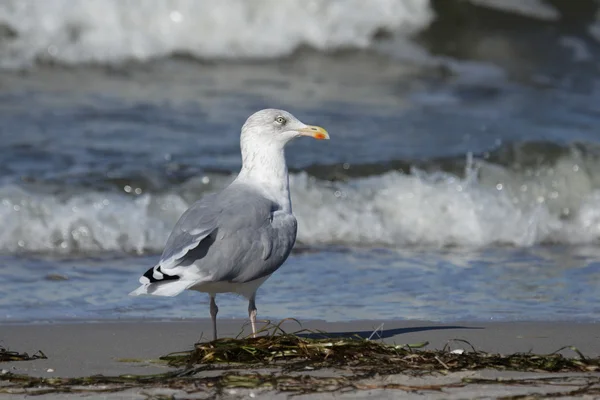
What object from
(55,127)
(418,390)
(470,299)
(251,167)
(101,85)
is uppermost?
(101,85)

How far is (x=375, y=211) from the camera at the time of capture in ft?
26.9

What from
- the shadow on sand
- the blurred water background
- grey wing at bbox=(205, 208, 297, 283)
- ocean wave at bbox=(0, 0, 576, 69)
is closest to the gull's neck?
grey wing at bbox=(205, 208, 297, 283)

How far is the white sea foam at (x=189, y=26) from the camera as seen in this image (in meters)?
12.8

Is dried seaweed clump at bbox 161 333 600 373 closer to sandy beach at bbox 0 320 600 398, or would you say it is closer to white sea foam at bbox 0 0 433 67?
sandy beach at bbox 0 320 600 398

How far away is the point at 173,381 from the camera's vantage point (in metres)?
3.46

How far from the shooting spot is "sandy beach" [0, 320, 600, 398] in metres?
3.33

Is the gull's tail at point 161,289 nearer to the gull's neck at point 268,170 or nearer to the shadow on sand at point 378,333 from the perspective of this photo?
the shadow on sand at point 378,333

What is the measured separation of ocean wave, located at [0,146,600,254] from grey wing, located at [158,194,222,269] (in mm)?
3108

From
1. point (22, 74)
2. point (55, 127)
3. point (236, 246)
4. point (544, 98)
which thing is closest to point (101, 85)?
point (22, 74)

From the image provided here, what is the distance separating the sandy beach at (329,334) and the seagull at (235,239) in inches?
12.5

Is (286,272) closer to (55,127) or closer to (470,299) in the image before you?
(470,299)

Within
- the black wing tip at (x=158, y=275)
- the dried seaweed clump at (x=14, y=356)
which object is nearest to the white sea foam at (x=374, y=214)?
the dried seaweed clump at (x=14, y=356)

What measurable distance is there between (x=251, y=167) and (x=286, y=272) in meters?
1.62

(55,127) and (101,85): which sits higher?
(101,85)
